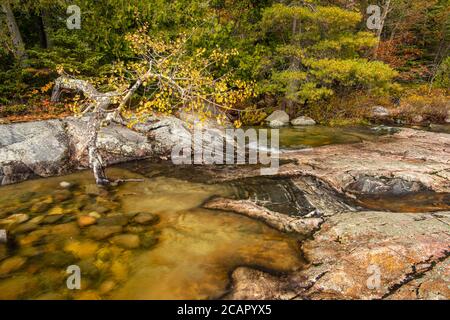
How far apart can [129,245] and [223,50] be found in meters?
12.2

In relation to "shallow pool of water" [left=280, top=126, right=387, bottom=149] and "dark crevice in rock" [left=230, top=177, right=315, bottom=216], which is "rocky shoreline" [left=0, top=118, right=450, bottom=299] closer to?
"dark crevice in rock" [left=230, top=177, right=315, bottom=216]

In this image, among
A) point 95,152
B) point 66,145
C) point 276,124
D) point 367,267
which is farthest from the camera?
point 276,124

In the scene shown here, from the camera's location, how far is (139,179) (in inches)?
272

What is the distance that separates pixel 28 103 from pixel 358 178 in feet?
34.6

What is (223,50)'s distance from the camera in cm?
1465

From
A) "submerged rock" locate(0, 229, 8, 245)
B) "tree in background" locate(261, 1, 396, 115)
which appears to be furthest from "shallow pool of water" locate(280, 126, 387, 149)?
"submerged rock" locate(0, 229, 8, 245)

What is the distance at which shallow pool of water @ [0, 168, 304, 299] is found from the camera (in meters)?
3.53

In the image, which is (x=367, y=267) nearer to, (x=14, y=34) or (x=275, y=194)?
(x=275, y=194)

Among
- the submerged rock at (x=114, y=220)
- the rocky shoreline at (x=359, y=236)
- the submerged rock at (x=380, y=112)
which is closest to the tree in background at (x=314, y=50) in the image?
the submerged rock at (x=380, y=112)

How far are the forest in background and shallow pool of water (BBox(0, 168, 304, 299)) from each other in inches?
183

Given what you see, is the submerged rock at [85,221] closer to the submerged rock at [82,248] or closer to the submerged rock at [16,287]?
the submerged rock at [82,248]

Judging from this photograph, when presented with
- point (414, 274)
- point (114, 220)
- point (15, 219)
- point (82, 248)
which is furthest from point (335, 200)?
point (15, 219)
